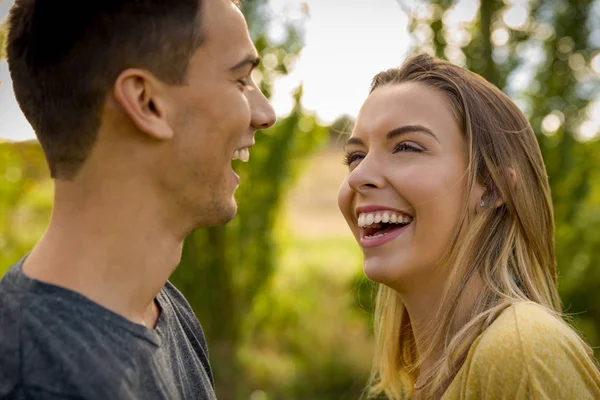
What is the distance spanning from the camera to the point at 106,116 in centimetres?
164

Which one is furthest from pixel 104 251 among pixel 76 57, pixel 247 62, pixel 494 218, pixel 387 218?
pixel 494 218

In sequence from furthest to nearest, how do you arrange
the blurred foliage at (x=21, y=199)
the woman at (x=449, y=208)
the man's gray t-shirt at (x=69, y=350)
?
1. the blurred foliage at (x=21, y=199)
2. the woman at (x=449, y=208)
3. the man's gray t-shirt at (x=69, y=350)

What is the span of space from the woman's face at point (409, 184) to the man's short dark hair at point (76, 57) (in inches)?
36.1

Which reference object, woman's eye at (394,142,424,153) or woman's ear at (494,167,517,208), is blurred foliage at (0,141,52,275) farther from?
woman's ear at (494,167,517,208)

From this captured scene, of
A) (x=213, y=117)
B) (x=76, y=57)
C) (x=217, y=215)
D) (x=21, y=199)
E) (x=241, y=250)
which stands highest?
(x=76, y=57)

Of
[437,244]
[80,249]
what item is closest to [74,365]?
[80,249]

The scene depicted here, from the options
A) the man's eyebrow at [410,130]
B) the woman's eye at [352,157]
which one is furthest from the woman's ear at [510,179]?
the woman's eye at [352,157]

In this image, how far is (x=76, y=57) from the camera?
160 cm

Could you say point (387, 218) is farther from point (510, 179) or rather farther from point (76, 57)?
point (76, 57)

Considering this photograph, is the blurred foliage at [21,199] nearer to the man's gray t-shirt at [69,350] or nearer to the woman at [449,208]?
the woman at [449,208]

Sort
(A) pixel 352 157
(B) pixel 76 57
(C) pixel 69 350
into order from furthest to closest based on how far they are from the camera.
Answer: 1. (A) pixel 352 157
2. (B) pixel 76 57
3. (C) pixel 69 350

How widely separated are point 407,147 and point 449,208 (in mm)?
259

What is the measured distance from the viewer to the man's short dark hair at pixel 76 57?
1.60 meters

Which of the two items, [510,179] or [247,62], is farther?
[510,179]
